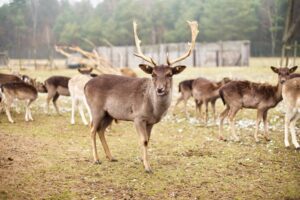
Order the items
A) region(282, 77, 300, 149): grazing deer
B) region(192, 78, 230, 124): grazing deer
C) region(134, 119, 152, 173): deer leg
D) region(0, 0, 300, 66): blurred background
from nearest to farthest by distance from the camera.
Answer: region(134, 119, 152, 173): deer leg < region(282, 77, 300, 149): grazing deer < region(0, 0, 300, 66): blurred background < region(192, 78, 230, 124): grazing deer

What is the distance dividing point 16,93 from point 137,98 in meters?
5.51

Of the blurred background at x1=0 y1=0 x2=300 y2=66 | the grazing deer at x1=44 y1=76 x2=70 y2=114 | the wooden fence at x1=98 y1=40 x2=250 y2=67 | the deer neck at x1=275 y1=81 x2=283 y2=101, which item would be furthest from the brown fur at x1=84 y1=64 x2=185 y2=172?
the wooden fence at x1=98 y1=40 x2=250 y2=67

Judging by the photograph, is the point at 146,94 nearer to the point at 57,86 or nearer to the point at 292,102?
the point at 292,102

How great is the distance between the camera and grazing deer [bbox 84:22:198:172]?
6525 mm

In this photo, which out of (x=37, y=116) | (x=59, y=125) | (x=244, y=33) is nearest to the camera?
(x=59, y=125)

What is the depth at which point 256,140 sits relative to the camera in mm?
9117

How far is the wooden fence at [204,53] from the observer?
106 feet

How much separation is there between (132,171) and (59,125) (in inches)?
183

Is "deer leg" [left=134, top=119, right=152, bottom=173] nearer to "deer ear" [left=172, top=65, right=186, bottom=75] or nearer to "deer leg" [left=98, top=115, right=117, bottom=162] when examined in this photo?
"deer leg" [left=98, top=115, right=117, bottom=162]

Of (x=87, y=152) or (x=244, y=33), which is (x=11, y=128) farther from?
(x=244, y=33)

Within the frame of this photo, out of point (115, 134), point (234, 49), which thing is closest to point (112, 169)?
point (115, 134)

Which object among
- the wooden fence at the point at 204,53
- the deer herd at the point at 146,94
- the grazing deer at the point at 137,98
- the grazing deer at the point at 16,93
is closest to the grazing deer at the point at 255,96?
the deer herd at the point at 146,94

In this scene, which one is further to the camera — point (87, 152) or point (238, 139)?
point (238, 139)

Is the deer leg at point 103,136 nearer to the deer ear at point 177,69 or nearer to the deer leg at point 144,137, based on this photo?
the deer leg at point 144,137
